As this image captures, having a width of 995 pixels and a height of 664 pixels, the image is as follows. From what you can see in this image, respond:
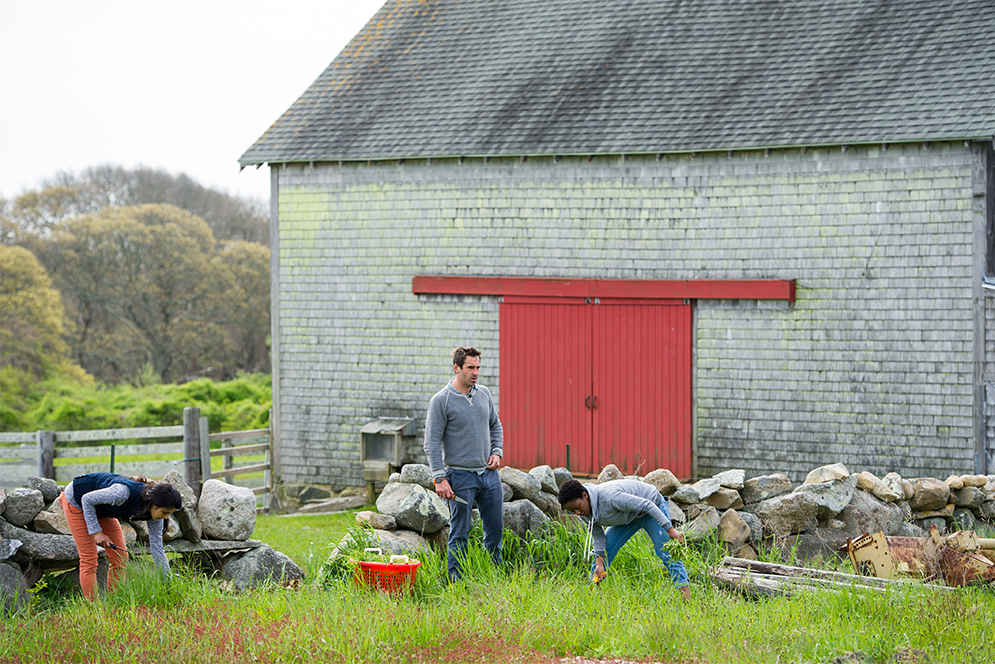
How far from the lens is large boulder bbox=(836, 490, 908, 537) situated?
8.73 m

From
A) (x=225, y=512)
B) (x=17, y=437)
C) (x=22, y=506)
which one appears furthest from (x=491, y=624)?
(x=17, y=437)

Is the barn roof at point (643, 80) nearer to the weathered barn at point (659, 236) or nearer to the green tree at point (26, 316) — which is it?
the weathered barn at point (659, 236)

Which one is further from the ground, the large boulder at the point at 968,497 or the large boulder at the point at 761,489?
the large boulder at the point at 761,489

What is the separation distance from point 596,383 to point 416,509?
5.86m

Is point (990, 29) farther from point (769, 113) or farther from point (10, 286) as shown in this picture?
point (10, 286)

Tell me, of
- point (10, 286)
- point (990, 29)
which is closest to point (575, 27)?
point (990, 29)

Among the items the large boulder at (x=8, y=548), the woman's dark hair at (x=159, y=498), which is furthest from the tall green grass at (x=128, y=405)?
the woman's dark hair at (x=159, y=498)

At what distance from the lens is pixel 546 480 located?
827 centimetres

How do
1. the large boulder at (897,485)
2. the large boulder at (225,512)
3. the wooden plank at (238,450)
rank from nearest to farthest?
1. the large boulder at (225,512)
2. the large boulder at (897,485)
3. the wooden plank at (238,450)

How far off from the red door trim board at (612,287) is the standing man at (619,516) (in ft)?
→ 19.1

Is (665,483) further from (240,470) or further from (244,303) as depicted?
(244,303)

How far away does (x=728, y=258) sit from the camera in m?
12.4

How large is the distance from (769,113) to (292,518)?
8.05 m

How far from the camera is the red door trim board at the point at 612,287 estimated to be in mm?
12164
